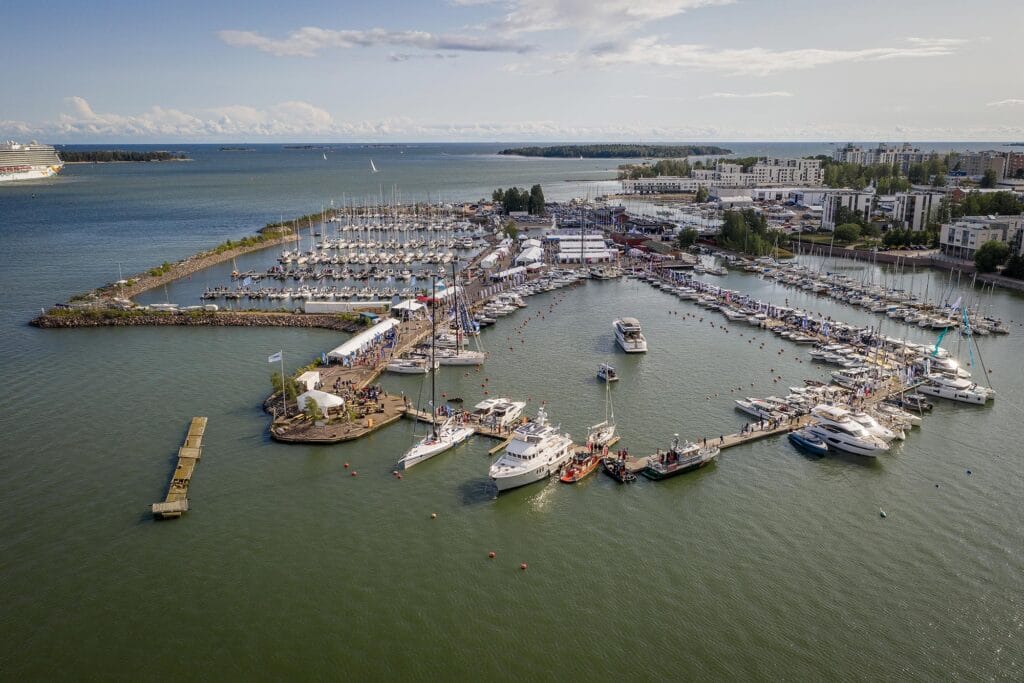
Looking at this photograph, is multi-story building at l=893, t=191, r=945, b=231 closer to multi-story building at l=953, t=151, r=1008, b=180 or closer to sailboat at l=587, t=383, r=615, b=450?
multi-story building at l=953, t=151, r=1008, b=180

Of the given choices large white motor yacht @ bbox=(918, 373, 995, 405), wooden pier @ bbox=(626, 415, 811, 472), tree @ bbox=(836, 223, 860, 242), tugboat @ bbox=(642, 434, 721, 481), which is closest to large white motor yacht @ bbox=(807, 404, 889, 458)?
wooden pier @ bbox=(626, 415, 811, 472)

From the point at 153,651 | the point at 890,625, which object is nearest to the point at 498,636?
the point at 153,651

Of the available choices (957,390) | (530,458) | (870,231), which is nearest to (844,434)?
(957,390)

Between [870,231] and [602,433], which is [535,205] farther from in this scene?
[602,433]

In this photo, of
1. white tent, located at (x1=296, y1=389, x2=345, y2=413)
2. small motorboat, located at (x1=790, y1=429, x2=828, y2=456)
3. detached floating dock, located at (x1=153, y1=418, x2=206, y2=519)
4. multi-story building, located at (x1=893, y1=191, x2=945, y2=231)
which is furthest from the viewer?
multi-story building, located at (x1=893, y1=191, x2=945, y2=231)

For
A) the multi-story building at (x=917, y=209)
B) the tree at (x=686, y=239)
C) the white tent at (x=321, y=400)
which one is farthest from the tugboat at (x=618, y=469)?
the multi-story building at (x=917, y=209)

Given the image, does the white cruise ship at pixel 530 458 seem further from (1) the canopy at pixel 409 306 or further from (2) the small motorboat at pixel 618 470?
(1) the canopy at pixel 409 306

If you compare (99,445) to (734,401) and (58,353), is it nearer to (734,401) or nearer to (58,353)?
(58,353)
